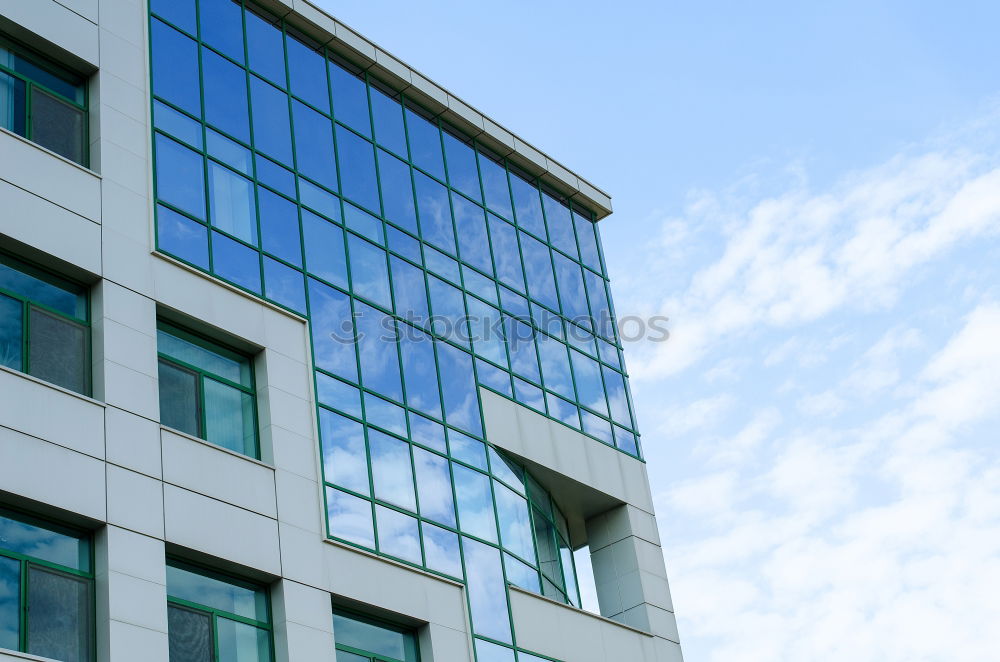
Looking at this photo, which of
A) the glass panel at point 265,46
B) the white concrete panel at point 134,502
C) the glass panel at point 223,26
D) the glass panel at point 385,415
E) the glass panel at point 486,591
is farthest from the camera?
the glass panel at point 265,46

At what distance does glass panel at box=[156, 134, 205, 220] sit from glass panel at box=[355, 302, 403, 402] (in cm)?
415

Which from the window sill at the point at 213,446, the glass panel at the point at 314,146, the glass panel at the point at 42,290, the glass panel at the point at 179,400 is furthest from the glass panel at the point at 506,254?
the glass panel at the point at 42,290

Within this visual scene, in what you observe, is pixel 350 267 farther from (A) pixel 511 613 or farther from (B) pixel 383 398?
(A) pixel 511 613

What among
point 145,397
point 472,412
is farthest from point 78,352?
point 472,412

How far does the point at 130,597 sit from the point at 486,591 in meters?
8.88

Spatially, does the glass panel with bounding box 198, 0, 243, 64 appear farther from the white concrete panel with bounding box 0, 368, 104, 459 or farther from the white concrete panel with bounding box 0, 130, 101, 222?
the white concrete panel with bounding box 0, 368, 104, 459

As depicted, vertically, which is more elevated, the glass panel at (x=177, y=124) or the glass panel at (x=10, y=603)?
the glass panel at (x=177, y=124)

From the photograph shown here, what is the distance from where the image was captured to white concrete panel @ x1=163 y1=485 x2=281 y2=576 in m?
21.3

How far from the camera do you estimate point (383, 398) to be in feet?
89.2

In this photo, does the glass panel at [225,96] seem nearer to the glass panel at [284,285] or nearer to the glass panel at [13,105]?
the glass panel at [284,285]

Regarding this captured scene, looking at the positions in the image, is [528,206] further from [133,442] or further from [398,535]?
[133,442]

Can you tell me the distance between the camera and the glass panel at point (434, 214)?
103ft

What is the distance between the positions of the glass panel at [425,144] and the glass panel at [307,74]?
108 inches

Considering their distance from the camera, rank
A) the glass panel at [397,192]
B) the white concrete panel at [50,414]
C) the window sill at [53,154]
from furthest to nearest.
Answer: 1. the glass panel at [397,192]
2. the window sill at [53,154]
3. the white concrete panel at [50,414]
